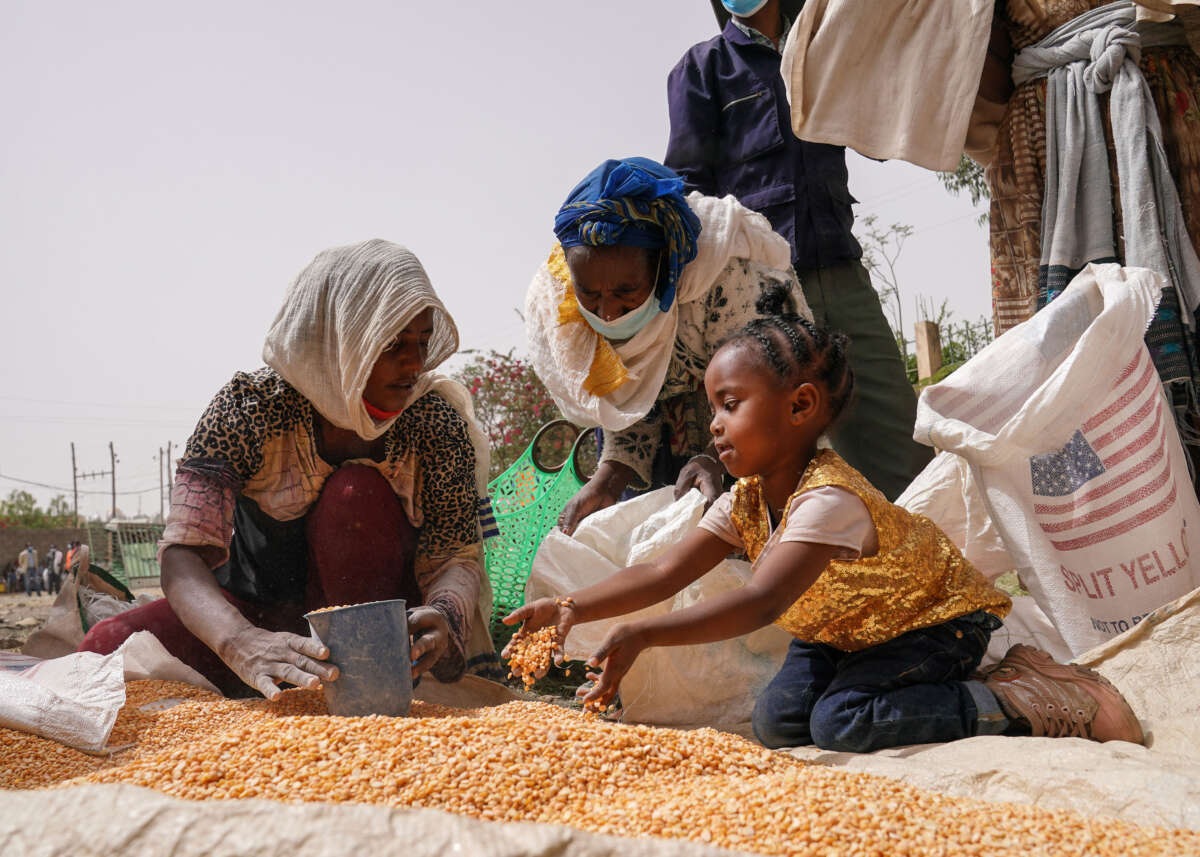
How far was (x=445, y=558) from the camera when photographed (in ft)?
10.3

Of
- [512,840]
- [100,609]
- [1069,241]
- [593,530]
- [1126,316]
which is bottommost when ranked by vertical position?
[100,609]

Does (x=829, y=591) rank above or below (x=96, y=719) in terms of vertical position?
above

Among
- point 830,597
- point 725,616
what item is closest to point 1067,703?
point 830,597

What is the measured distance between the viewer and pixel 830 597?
2.48m

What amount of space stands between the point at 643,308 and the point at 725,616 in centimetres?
152

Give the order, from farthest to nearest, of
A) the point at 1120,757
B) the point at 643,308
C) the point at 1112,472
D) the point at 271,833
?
the point at 643,308 → the point at 1112,472 → the point at 1120,757 → the point at 271,833

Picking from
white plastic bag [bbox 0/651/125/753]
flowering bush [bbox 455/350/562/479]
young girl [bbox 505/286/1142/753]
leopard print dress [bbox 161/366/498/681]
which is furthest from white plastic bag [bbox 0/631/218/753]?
flowering bush [bbox 455/350/562/479]

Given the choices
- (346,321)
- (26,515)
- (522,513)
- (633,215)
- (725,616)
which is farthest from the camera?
(26,515)

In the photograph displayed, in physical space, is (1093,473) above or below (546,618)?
above

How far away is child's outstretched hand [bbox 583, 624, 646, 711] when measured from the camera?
192 centimetres

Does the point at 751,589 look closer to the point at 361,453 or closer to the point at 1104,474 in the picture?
the point at 1104,474

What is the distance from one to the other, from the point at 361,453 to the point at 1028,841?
2.23 metres

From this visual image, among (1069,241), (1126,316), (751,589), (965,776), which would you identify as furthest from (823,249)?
(965,776)

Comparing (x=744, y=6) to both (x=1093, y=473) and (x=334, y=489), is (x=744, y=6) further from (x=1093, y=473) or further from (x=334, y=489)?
(x=334, y=489)
